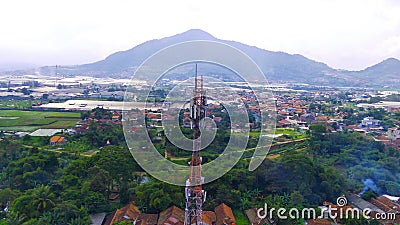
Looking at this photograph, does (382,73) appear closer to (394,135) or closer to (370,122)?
Result: (370,122)

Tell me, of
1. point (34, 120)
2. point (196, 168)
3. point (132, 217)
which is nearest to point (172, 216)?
point (132, 217)

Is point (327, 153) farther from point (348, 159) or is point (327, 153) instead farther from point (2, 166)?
point (2, 166)

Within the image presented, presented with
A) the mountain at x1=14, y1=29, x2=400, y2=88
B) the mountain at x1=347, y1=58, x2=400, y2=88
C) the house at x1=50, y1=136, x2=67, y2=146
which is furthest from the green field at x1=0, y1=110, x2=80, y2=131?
the mountain at x1=347, y1=58, x2=400, y2=88

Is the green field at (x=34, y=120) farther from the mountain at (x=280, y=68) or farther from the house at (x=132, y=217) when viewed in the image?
the mountain at (x=280, y=68)

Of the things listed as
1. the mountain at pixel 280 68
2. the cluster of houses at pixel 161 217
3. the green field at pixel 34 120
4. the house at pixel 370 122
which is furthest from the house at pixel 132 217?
the mountain at pixel 280 68

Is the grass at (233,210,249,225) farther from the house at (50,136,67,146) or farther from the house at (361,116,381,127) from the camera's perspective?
the house at (361,116,381,127)
